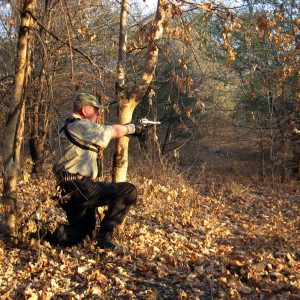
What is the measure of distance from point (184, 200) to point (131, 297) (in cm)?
437

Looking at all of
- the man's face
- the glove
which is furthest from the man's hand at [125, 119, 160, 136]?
the man's face

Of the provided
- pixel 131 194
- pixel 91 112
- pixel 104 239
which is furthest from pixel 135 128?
pixel 104 239

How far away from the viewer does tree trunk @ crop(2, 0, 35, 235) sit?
4816mm

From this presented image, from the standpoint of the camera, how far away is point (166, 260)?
5035 mm

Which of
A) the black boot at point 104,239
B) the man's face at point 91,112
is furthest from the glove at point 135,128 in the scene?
the black boot at point 104,239

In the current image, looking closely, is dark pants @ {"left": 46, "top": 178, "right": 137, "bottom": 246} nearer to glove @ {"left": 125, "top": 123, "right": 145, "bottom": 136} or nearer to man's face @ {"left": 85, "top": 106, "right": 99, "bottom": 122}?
glove @ {"left": 125, "top": 123, "right": 145, "bottom": 136}

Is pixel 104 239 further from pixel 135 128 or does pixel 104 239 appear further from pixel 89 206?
pixel 135 128

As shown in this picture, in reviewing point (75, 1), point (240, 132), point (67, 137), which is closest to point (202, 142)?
point (240, 132)

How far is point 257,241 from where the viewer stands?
6086mm

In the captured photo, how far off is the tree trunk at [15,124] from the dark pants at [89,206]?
625mm

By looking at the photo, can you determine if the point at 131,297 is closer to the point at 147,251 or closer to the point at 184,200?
the point at 147,251

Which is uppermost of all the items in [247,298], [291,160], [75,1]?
[75,1]

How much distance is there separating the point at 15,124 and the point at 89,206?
130 centimetres

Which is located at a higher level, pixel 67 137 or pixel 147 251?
pixel 67 137
